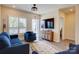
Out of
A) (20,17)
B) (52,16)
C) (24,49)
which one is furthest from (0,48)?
(52,16)

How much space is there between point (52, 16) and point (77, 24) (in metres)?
1.41

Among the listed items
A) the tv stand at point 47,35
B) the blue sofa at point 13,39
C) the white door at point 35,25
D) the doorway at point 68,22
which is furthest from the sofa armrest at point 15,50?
the tv stand at point 47,35

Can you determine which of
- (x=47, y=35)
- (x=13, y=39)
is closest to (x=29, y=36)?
(x=13, y=39)

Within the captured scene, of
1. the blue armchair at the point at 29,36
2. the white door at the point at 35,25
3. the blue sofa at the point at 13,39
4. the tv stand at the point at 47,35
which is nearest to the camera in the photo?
the blue sofa at the point at 13,39

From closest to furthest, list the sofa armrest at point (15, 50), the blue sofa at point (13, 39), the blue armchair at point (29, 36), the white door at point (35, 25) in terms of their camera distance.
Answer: the sofa armrest at point (15, 50)
the blue sofa at point (13, 39)
the white door at point (35, 25)
the blue armchair at point (29, 36)

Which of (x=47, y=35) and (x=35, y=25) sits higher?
(x=35, y=25)

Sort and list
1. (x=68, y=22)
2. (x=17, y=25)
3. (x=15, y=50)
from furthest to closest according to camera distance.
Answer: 1. (x=68, y=22)
2. (x=17, y=25)
3. (x=15, y=50)

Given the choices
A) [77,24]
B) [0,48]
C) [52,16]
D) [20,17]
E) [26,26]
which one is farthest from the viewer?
[52,16]

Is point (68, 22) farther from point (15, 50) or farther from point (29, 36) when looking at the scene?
point (15, 50)

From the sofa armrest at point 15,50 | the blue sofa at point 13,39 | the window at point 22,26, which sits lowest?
the sofa armrest at point 15,50

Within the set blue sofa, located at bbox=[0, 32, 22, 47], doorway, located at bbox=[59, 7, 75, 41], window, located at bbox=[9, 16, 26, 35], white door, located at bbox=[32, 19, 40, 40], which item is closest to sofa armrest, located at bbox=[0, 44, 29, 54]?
blue sofa, located at bbox=[0, 32, 22, 47]

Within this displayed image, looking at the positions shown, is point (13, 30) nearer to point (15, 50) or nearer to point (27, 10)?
point (27, 10)

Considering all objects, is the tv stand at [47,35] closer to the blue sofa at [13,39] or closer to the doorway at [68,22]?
the doorway at [68,22]

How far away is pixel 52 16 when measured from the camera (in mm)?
5105
